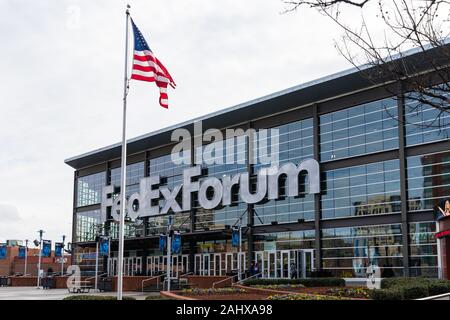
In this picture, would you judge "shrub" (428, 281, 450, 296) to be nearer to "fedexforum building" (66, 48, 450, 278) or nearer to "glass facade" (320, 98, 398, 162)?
"fedexforum building" (66, 48, 450, 278)

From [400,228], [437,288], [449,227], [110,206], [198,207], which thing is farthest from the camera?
[110,206]

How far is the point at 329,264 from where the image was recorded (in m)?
43.5

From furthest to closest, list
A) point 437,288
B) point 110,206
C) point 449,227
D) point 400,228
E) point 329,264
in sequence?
point 110,206 → point 329,264 → point 400,228 → point 449,227 → point 437,288

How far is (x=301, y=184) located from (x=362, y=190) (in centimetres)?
542

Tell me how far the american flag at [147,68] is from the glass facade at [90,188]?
46410 mm

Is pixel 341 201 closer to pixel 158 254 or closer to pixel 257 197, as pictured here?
pixel 257 197

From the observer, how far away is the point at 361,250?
138ft

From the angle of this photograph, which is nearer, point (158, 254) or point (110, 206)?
point (158, 254)

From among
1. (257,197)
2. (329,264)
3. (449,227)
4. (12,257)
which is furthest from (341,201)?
(12,257)

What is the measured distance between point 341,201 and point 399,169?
17.2ft

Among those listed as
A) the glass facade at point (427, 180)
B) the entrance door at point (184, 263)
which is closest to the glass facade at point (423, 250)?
the glass facade at point (427, 180)

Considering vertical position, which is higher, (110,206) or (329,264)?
(110,206)

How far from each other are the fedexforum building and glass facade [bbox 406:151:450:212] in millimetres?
63

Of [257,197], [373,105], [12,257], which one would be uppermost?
[373,105]
